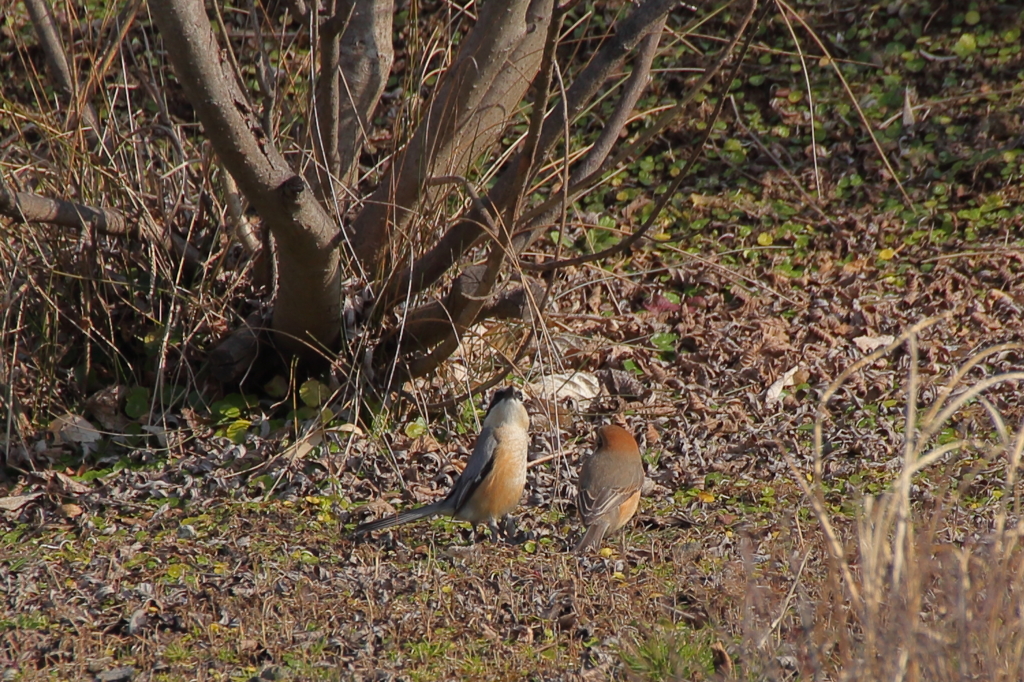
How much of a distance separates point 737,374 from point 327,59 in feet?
10.8

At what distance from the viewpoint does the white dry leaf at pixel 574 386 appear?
6984 millimetres

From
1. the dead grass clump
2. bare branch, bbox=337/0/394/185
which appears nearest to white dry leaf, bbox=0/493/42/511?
bare branch, bbox=337/0/394/185

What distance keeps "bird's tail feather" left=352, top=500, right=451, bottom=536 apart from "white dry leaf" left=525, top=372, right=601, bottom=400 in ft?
4.80

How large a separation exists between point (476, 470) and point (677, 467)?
54.4 inches

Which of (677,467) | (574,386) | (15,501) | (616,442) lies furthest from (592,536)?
(15,501)

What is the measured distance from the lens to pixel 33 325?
639cm

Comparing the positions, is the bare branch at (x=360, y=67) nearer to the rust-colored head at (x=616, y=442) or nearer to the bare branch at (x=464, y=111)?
the bare branch at (x=464, y=111)

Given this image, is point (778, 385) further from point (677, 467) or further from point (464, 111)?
point (464, 111)

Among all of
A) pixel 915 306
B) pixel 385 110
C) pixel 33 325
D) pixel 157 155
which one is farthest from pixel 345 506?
pixel 385 110

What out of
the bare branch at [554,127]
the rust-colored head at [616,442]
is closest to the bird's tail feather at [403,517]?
the rust-colored head at [616,442]

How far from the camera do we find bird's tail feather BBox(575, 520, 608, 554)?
5367 mm

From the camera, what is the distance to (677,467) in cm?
641

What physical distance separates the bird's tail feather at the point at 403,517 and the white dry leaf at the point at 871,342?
3.32 meters

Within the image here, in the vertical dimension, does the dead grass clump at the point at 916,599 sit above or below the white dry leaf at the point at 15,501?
above
